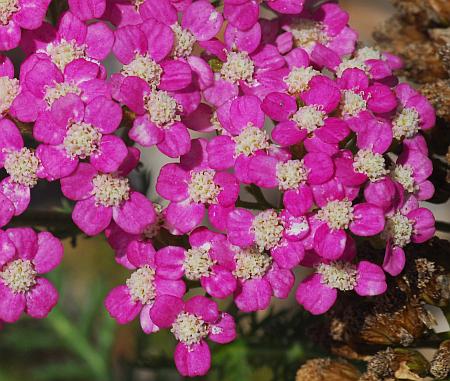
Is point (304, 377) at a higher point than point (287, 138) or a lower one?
lower

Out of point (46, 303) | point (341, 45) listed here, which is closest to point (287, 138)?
point (341, 45)

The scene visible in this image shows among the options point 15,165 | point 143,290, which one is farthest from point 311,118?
point 15,165

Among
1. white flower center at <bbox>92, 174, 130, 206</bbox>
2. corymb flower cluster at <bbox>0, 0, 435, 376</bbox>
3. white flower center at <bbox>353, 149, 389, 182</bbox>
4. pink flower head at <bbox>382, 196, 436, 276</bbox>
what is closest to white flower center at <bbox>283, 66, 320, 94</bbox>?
corymb flower cluster at <bbox>0, 0, 435, 376</bbox>

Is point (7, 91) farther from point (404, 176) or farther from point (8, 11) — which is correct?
point (404, 176)

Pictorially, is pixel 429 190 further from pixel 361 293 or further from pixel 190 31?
pixel 190 31

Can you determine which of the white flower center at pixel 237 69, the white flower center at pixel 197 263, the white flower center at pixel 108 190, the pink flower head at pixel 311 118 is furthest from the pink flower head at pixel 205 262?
the white flower center at pixel 237 69

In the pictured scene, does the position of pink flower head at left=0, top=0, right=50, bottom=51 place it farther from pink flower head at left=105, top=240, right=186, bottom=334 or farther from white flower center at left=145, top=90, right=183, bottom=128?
pink flower head at left=105, top=240, right=186, bottom=334
